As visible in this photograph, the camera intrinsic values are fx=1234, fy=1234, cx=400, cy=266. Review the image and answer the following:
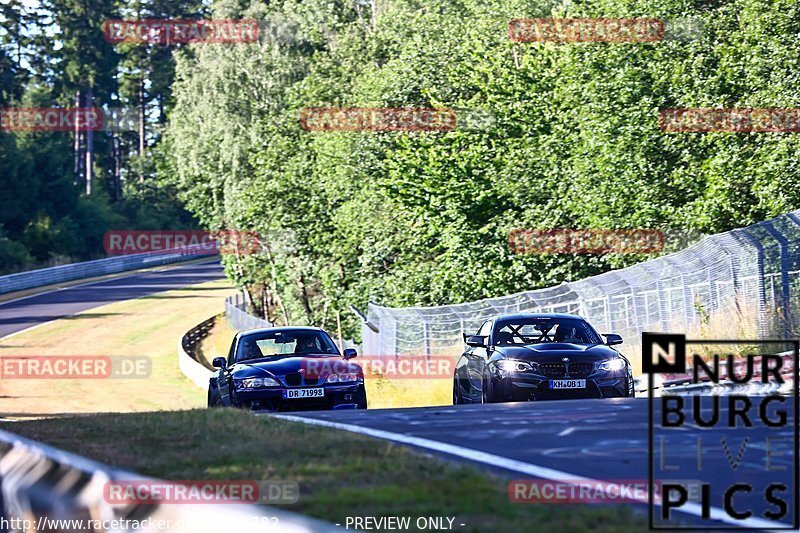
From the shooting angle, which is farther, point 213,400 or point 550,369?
point 213,400

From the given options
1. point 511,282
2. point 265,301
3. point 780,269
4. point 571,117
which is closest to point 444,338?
point 511,282

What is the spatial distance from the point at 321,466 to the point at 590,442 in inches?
104

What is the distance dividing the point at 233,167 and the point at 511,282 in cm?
2573

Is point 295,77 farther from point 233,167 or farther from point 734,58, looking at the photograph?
point 734,58

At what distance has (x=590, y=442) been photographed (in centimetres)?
1020

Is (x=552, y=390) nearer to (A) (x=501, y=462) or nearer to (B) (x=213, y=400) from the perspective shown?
(B) (x=213, y=400)

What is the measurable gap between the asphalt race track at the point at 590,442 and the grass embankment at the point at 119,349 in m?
25.9

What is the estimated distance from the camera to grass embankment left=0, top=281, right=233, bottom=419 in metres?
40.4

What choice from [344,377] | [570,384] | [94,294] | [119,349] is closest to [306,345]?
[344,377]

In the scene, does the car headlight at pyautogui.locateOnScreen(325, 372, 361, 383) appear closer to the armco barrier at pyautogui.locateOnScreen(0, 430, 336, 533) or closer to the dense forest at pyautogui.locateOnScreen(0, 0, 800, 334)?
the armco barrier at pyautogui.locateOnScreen(0, 430, 336, 533)

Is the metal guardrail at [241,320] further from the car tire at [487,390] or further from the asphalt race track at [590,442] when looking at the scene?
the asphalt race track at [590,442]

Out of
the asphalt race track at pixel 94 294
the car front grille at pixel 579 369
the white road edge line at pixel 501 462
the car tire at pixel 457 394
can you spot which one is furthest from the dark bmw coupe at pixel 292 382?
the asphalt race track at pixel 94 294

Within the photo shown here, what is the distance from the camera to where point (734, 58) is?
110ft

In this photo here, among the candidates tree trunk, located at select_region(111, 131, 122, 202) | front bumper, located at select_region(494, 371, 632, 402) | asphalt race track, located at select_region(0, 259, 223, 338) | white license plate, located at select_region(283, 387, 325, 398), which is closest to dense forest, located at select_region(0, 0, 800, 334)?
asphalt race track, located at select_region(0, 259, 223, 338)
